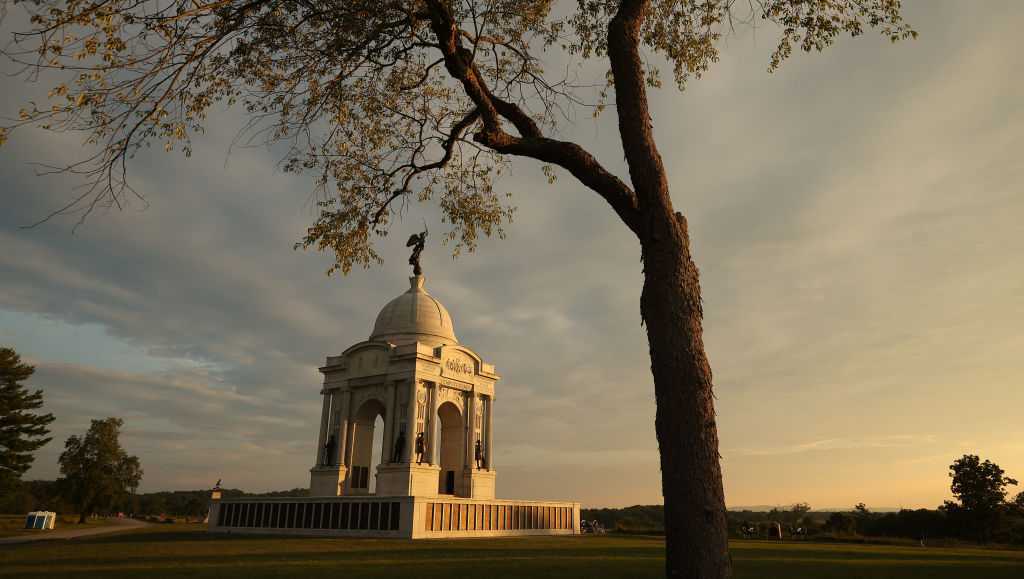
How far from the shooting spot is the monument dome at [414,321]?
4375cm

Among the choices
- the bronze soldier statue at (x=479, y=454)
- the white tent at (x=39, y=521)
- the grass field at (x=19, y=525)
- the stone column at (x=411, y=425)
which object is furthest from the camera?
the white tent at (x=39, y=521)

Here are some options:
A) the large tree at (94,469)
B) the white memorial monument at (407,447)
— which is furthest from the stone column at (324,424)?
the large tree at (94,469)

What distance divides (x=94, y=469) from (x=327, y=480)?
3245 centimetres

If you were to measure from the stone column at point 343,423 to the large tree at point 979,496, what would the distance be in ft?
132

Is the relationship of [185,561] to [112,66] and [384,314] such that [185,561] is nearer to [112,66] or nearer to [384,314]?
[112,66]

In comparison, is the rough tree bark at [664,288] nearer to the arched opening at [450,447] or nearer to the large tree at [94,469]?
the arched opening at [450,447]

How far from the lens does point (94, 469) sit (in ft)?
196

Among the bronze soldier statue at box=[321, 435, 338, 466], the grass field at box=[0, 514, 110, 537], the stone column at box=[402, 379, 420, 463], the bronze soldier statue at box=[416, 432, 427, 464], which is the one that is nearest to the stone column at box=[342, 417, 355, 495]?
the bronze soldier statue at box=[321, 435, 338, 466]

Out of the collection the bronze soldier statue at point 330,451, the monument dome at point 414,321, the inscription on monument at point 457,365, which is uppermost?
the monument dome at point 414,321

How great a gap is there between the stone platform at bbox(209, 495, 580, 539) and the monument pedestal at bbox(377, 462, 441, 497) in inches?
105

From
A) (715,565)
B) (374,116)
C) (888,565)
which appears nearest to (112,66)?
(374,116)

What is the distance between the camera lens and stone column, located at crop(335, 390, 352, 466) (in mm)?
41594

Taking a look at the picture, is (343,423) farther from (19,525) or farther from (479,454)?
(19,525)

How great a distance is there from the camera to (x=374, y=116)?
53.2 ft
